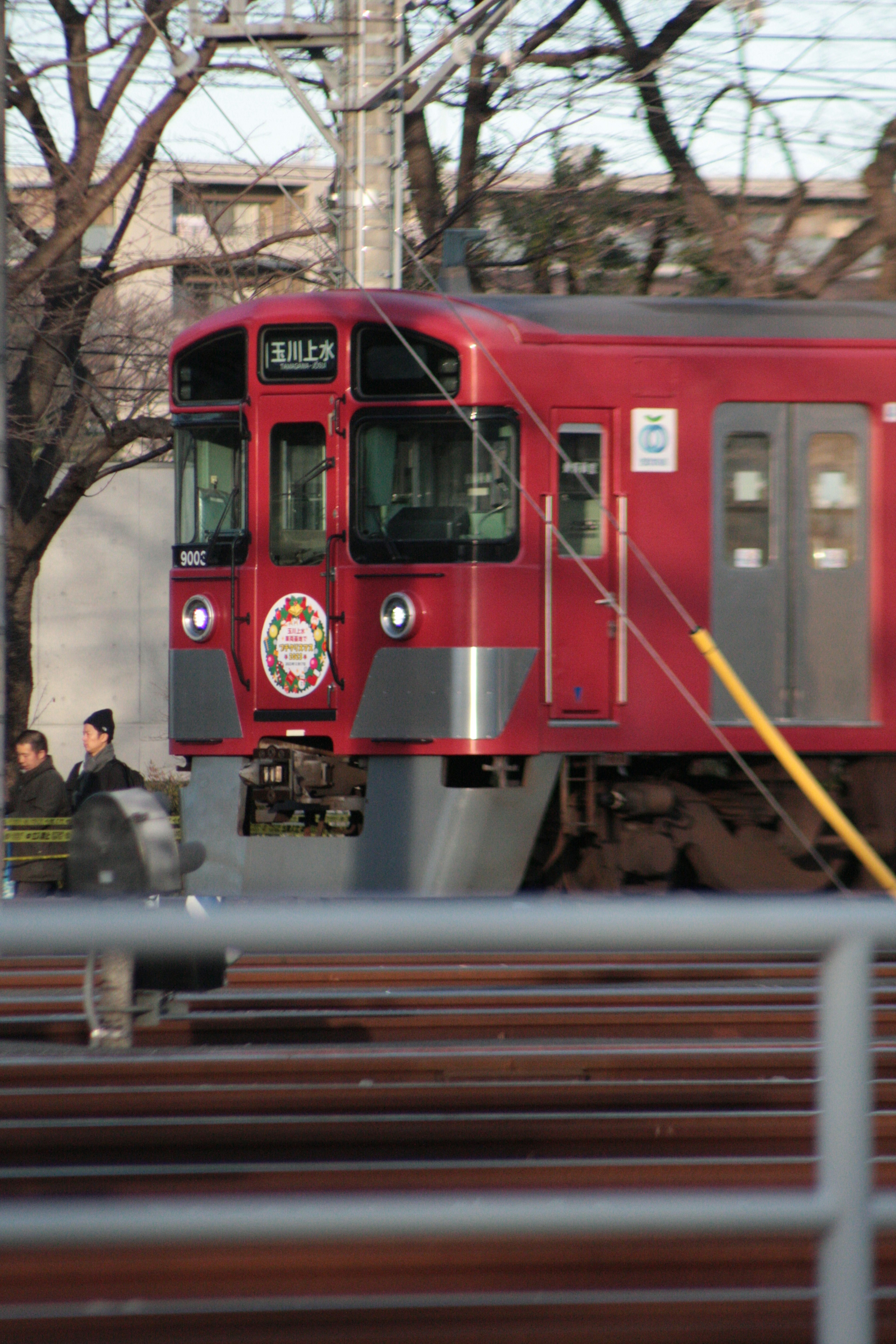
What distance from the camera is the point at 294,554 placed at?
834cm

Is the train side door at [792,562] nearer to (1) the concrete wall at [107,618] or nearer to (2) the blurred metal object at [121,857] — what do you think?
(2) the blurred metal object at [121,857]

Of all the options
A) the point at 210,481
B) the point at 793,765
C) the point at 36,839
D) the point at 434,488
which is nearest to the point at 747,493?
the point at 793,765

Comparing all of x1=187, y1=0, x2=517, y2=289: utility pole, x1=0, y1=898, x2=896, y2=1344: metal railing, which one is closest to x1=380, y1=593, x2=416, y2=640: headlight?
x1=187, y1=0, x2=517, y2=289: utility pole

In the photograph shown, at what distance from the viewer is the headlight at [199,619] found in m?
8.42

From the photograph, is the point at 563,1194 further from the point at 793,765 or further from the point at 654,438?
the point at 654,438

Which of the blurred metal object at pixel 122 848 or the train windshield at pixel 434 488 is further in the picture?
the train windshield at pixel 434 488

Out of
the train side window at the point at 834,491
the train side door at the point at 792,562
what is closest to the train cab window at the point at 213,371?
the train side door at the point at 792,562

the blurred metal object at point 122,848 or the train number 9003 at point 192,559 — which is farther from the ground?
the train number 9003 at point 192,559

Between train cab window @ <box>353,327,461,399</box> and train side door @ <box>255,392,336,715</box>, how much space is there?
0.29 metres

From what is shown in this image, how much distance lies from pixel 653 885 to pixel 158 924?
6.69 m

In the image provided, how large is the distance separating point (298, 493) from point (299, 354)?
0.80m

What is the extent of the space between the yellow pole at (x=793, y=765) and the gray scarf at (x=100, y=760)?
3722 millimetres

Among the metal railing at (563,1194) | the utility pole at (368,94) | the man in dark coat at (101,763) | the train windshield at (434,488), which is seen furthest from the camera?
the utility pole at (368,94)

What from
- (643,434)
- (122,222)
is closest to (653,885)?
(643,434)
